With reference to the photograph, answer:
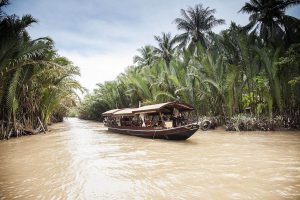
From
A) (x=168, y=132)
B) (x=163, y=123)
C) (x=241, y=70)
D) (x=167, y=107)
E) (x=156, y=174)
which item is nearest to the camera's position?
(x=156, y=174)

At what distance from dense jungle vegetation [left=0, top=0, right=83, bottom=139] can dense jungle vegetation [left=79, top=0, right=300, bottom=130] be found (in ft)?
25.3

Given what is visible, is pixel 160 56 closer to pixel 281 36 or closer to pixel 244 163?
pixel 281 36

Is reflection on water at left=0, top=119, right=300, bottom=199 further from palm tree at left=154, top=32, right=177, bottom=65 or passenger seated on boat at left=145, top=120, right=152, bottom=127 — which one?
palm tree at left=154, top=32, right=177, bottom=65

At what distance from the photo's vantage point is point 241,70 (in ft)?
58.7

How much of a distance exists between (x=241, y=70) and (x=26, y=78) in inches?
536

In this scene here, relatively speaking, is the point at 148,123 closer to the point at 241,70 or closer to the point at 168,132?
the point at 168,132

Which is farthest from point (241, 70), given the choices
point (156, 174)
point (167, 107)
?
point (156, 174)

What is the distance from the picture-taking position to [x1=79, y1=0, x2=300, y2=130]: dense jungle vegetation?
15.8m

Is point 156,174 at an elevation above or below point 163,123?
below

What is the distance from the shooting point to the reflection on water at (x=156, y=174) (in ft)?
17.9

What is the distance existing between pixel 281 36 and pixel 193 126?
15.4m

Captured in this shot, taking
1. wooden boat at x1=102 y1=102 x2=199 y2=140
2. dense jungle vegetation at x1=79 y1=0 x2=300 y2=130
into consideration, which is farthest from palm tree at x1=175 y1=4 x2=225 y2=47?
wooden boat at x1=102 y1=102 x2=199 y2=140

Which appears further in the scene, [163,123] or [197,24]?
[197,24]

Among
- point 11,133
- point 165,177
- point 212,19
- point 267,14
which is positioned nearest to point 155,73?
point 212,19
